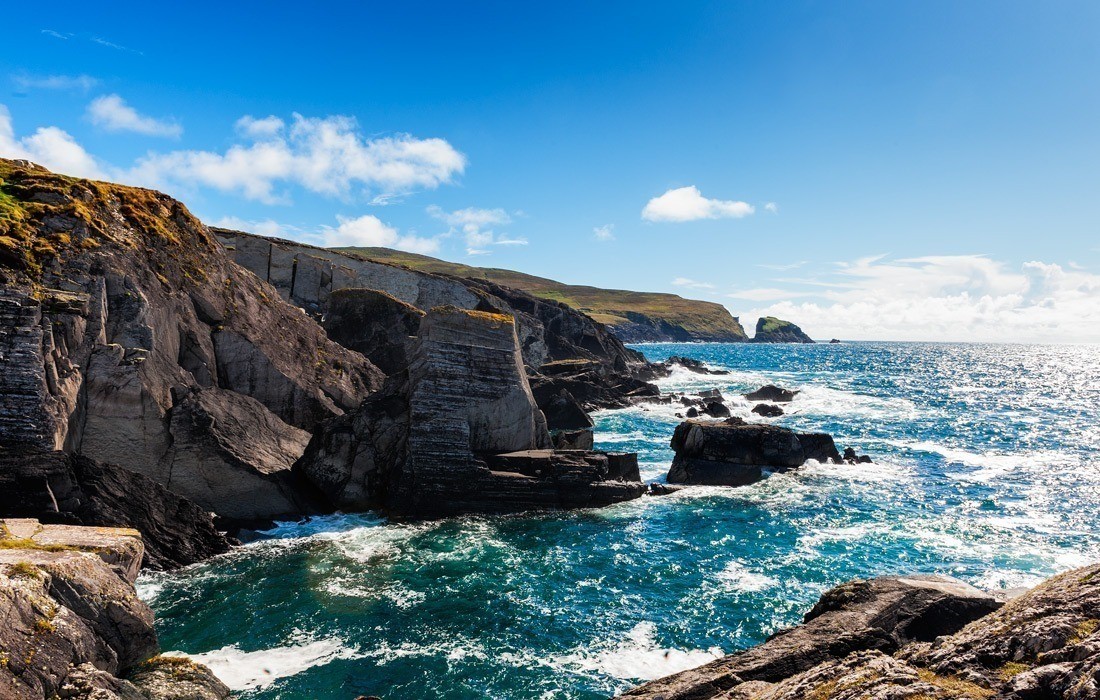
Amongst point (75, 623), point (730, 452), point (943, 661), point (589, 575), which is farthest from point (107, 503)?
point (730, 452)

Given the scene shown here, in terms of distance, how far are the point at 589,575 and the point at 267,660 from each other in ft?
42.7

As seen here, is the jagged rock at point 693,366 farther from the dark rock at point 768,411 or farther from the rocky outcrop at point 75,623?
the rocky outcrop at point 75,623

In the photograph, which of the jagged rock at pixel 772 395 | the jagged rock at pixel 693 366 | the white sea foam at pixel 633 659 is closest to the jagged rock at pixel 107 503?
the white sea foam at pixel 633 659

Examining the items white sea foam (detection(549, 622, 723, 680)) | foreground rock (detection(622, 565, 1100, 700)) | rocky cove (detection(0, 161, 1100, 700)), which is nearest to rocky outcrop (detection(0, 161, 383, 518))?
rocky cove (detection(0, 161, 1100, 700))

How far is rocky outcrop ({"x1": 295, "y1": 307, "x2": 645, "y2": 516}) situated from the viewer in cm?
3309

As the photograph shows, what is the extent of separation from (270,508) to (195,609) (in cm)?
960

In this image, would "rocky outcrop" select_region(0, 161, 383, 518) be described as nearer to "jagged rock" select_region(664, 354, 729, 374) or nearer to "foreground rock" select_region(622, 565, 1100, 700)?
"foreground rock" select_region(622, 565, 1100, 700)

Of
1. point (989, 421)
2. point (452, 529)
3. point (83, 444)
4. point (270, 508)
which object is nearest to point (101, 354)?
point (83, 444)

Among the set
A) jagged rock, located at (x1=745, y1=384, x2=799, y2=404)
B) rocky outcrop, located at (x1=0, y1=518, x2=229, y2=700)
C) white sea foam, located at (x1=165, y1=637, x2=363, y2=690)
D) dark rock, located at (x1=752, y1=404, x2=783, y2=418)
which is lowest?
white sea foam, located at (x1=165, y1=637, x2=363, y2=690)

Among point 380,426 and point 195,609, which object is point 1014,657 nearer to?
point 195,609

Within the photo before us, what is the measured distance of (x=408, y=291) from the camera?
88562 millimetres

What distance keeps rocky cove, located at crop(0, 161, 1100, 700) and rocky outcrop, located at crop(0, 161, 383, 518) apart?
104 millimetres

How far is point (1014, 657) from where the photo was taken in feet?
25.5

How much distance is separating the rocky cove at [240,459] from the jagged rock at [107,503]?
3.0 inches
